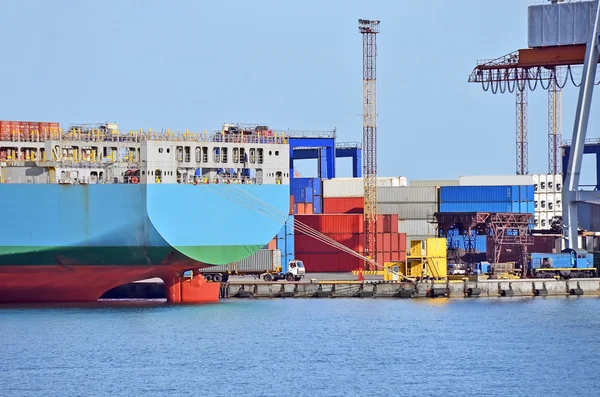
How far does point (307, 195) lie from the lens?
261ft

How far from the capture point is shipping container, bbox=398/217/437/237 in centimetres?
8381

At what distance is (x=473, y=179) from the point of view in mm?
93250

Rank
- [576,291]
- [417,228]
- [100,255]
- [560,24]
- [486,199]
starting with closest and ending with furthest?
[100,255] < [576,291] < [560,24] < [417,228] < [486,199]

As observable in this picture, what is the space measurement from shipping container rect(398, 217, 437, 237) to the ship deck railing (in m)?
24.6

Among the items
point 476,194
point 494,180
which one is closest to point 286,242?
point 476,194

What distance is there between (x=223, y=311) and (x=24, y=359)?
44.1ft

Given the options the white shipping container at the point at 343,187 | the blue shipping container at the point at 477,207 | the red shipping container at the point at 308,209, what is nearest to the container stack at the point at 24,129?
the red shipping container at the point at 308,209

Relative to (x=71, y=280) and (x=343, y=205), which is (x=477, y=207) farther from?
(x=71, y=280)

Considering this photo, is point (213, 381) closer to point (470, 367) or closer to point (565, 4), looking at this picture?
point (470, 367)

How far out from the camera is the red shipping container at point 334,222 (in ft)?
240

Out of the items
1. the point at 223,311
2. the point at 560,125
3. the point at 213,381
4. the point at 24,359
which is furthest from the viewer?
the point at 560,125

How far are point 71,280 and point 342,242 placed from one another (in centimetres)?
2014

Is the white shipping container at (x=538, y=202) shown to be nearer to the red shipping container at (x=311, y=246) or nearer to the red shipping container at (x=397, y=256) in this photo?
the red shipping container at (x=397, y=256)

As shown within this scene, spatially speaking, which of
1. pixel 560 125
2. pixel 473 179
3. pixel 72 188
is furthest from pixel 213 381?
pixel 560 125
